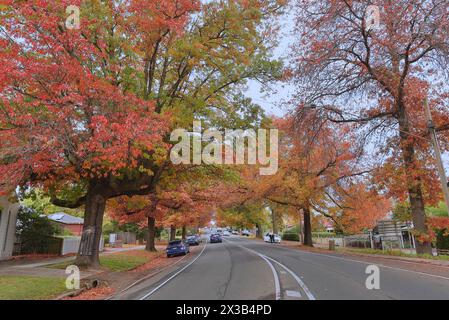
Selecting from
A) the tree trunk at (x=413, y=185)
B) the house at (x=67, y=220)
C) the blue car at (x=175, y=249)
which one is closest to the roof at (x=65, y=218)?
the house at (x=67, y=220)

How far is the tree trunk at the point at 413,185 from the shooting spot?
1988 centimetres

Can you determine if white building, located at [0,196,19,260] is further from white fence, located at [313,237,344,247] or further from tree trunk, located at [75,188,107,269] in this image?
white fence, located at [313,237,344,247]

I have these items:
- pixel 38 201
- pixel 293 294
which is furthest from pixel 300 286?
pixel 38 201

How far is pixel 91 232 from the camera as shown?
53.8 ft

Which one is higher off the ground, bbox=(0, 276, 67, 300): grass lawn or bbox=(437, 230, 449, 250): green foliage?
bbox=(437, 230, 449, 250): green foliage

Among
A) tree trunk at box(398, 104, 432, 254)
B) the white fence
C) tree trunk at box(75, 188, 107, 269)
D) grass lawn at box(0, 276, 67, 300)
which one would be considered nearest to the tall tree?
tree trunk at box(75, 188, 107, 269)

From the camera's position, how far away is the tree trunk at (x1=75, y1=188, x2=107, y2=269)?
16.0 meters

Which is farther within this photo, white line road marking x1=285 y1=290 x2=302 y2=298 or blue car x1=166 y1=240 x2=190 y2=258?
blue car x1=166 y1=240 x2=190 y2=258

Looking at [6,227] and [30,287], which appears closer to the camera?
[30,287]

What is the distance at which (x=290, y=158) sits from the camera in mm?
32656

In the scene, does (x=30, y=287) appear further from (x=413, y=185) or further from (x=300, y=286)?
(x=413, y=185)

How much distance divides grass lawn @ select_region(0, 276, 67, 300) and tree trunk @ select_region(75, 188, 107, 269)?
3853 millimetres

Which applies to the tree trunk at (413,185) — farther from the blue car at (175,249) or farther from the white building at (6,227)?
the white building at (6,227)

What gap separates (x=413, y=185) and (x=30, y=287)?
19.5 meters
